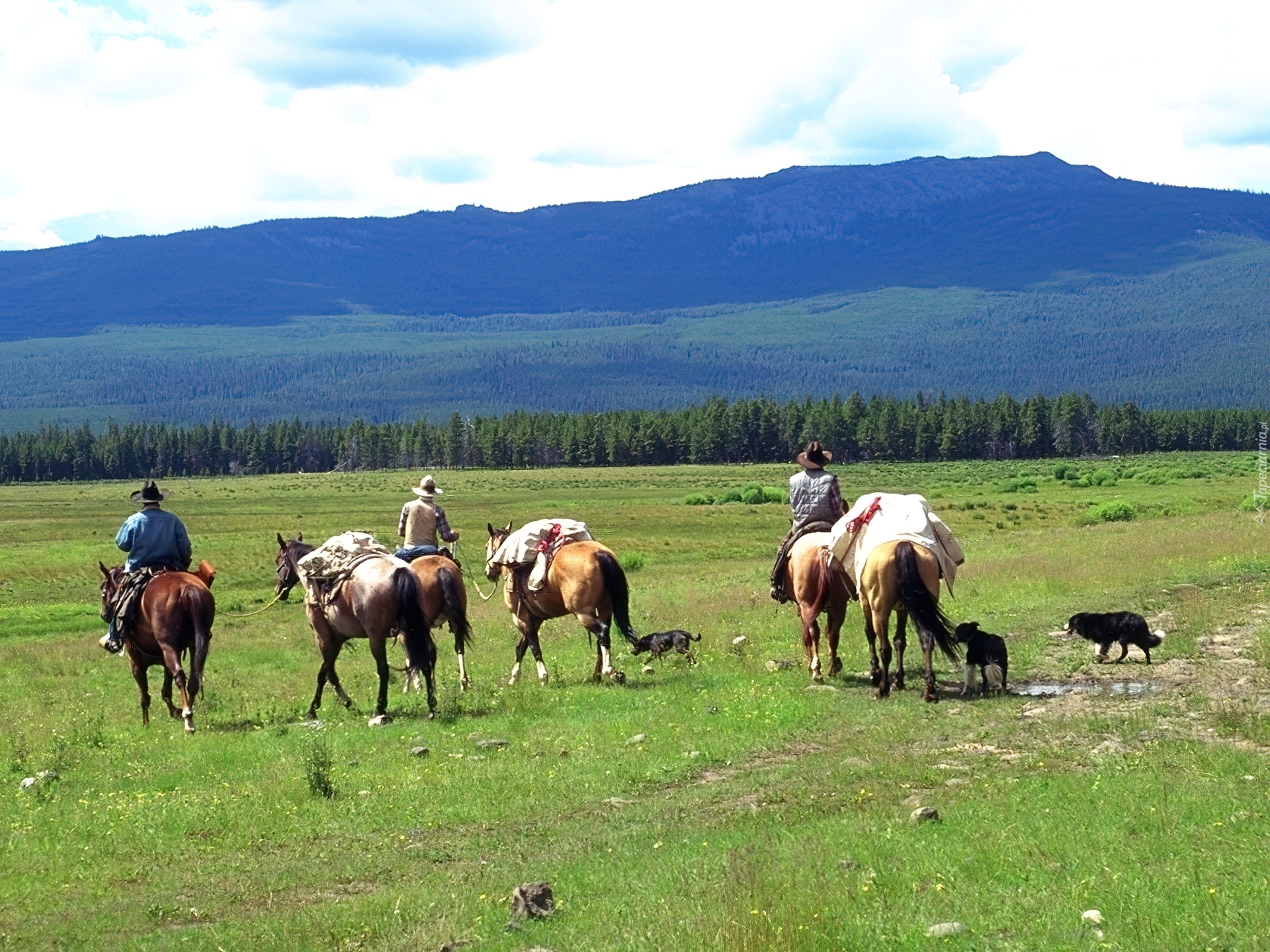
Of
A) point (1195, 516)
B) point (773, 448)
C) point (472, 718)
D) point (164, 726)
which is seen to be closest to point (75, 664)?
point (164, 726)

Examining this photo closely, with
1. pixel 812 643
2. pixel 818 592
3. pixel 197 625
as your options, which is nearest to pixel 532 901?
pixel 812 643

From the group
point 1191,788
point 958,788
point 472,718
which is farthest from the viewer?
point 472,718

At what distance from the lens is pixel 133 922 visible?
371 inches

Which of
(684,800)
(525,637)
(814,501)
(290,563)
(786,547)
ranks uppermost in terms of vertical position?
(814,501)

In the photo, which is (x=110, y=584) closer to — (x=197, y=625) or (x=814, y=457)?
(x=197, y=625)

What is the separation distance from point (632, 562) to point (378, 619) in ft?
90.8

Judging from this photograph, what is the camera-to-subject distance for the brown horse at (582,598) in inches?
A: 730

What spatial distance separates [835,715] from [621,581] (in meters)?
4.57

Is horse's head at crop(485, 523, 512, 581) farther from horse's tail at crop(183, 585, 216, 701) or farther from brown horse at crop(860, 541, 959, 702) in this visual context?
brown horse at crop(860, 541, 959, 702)

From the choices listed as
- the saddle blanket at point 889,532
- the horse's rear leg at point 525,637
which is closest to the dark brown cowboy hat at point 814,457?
the saddle blanket at point 889,532

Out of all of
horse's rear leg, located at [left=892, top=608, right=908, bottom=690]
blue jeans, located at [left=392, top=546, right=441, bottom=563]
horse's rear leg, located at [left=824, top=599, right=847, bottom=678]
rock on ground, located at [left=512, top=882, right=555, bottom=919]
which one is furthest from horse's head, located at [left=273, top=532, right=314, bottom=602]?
rock on ground, located at [left=512, top=882, right=555, bottom=919]

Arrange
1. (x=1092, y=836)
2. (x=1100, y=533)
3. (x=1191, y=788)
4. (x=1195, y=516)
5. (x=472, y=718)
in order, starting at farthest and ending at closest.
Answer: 1. (x=1195, y=516)
2. (x=1100, y=533)
3. (x=472, y=718)
4. (x=1191, y=788)
5. (x=1092, y=836)

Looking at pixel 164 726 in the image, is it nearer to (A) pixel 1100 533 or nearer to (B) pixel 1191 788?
(B) pixel 1191 788

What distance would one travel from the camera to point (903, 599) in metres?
15.7
